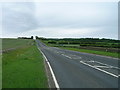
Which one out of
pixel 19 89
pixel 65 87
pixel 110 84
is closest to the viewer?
pixel 19 89

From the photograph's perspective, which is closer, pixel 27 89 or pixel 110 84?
pixel 27 89

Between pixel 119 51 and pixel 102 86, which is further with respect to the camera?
pixel 119 51

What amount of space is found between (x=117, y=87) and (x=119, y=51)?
83.9ft

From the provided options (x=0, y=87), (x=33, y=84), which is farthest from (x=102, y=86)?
(x=0, y=87)

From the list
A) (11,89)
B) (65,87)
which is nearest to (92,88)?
(65,87)

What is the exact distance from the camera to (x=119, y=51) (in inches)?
1303

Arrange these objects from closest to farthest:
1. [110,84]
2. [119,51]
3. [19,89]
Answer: [19,89] < [110,84] < [119,51]

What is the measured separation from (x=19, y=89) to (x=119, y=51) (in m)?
27.8

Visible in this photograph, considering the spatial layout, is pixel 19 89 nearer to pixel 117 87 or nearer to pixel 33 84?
pixel 33 84

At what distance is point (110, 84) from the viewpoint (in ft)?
30.3

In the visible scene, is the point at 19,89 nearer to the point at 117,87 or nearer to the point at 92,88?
the point at 92,88

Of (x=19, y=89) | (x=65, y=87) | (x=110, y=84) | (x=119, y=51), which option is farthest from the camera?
(x=119, y=51)

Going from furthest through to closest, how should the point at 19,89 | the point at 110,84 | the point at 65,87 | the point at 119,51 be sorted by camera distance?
1. the point at 119,51
2. the point at 110,84
3. the point at 65,87
4. the point at 19,89

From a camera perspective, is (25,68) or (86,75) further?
(25,68)
